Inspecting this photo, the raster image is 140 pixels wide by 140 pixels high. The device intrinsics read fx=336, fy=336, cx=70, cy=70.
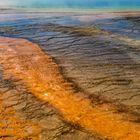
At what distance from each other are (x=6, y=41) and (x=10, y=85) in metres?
4.55

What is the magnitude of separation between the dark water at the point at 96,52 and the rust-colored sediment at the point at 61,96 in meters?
0.36

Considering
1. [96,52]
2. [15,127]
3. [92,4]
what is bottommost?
[15,127]

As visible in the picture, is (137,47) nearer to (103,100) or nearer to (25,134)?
(103,100)

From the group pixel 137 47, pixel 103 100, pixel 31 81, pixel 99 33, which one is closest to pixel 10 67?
pixel 31 81

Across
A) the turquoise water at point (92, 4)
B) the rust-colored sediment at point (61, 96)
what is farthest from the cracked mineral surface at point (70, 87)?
the turquoise water at point (92, 4)

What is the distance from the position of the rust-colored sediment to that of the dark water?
361 millimetres

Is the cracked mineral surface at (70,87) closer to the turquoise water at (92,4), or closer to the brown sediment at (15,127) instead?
the brown sediment at (15,127)

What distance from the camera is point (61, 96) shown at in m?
6.09

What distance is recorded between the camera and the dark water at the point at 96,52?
21.6 ft

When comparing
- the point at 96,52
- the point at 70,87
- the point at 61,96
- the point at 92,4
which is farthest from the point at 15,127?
the point at 92,4

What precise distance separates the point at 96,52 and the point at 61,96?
3.40 m

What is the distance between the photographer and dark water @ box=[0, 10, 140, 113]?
6578 mm

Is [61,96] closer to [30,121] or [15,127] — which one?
[30,121]

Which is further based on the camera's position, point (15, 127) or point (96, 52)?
point (96, 52)
